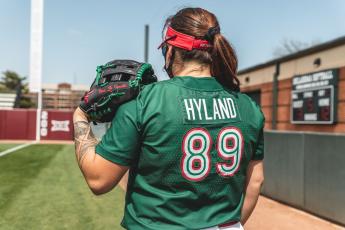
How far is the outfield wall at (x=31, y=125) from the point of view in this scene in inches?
987

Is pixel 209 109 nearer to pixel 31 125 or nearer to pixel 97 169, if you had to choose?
pixel 97 169

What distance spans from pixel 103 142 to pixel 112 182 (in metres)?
0.16

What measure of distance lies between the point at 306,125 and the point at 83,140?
12.8 m

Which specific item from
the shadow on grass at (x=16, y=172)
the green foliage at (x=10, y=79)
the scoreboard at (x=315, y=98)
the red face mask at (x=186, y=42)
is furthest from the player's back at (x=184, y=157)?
the green foliage at (x=10, y=79)

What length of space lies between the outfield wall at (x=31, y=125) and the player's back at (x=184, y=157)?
81.6 ft

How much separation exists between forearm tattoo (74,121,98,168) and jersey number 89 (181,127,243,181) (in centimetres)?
36

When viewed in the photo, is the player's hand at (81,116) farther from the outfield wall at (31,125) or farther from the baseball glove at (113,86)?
the outfield wall at (31,125)

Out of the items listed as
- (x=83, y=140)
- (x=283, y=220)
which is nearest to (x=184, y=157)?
(x=83, y=140)

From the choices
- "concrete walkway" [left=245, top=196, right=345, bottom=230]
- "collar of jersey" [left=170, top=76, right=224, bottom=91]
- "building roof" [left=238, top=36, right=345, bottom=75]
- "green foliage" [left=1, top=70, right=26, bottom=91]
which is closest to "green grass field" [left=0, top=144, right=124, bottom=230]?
"concrete walkway" [left=245, top=196, right=345, bottom=230]

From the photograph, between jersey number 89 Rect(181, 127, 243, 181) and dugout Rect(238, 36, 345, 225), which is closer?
jersey number 89 Rect(181, 127, 243, 181)

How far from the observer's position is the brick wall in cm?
1182

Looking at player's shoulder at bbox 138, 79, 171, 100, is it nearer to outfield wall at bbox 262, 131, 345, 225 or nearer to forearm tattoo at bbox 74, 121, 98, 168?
forearm tattoo at bbox 74, 121, 98, 168

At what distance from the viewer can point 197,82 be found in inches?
63.6

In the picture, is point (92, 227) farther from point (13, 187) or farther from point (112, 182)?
point (112, 182)
